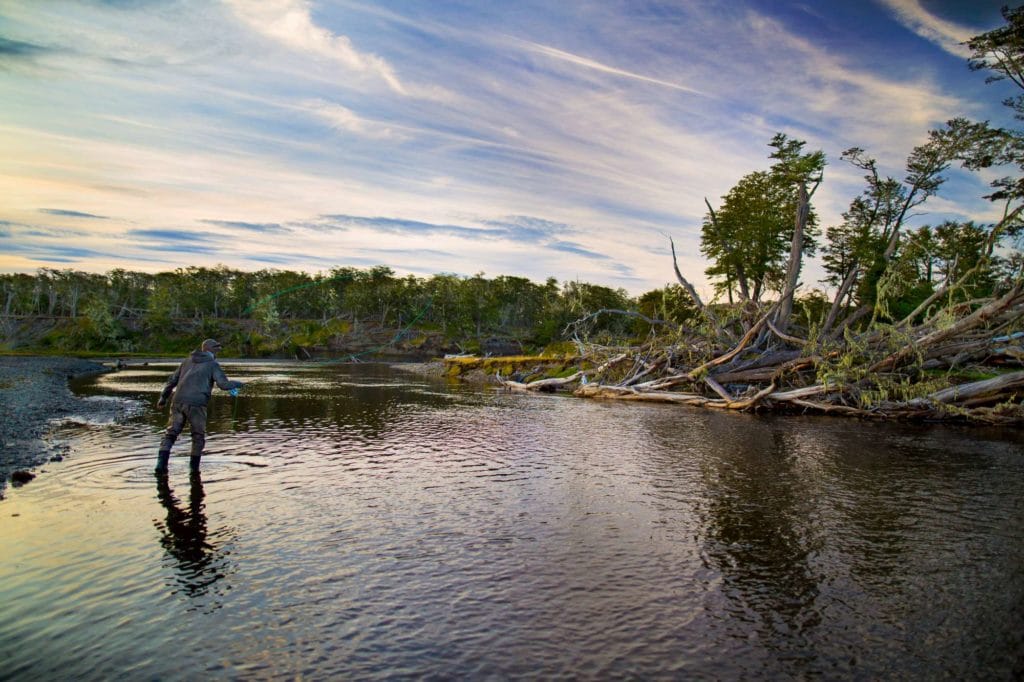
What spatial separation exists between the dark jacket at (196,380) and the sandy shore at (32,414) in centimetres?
404

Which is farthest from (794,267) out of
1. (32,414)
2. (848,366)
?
(32,414)

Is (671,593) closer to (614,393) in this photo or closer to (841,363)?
(841,363)

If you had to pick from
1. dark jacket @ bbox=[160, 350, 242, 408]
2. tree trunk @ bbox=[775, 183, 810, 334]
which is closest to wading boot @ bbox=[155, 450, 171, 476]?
dark jacket @ bbox=[160, 350, 242, 408]

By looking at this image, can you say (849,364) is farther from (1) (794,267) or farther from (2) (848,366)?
(1) (794,267)

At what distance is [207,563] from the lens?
9.35 meters

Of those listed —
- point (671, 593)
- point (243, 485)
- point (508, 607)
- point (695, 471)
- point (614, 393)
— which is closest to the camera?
point (508, 607)

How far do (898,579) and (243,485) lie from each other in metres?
13.8

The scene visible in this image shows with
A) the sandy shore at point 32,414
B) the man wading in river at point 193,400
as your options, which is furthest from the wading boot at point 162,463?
the sandy shore at point 32,414

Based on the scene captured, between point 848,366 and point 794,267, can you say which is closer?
point 848,366

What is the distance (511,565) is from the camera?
962 cm

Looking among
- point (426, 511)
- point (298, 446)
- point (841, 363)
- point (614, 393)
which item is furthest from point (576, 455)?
point (614, 393)

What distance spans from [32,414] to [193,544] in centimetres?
2103

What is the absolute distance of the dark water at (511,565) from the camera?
22.4 feet

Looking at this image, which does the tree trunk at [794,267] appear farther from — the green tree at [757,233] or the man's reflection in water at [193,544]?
the man's reflection in water at [193,544]
